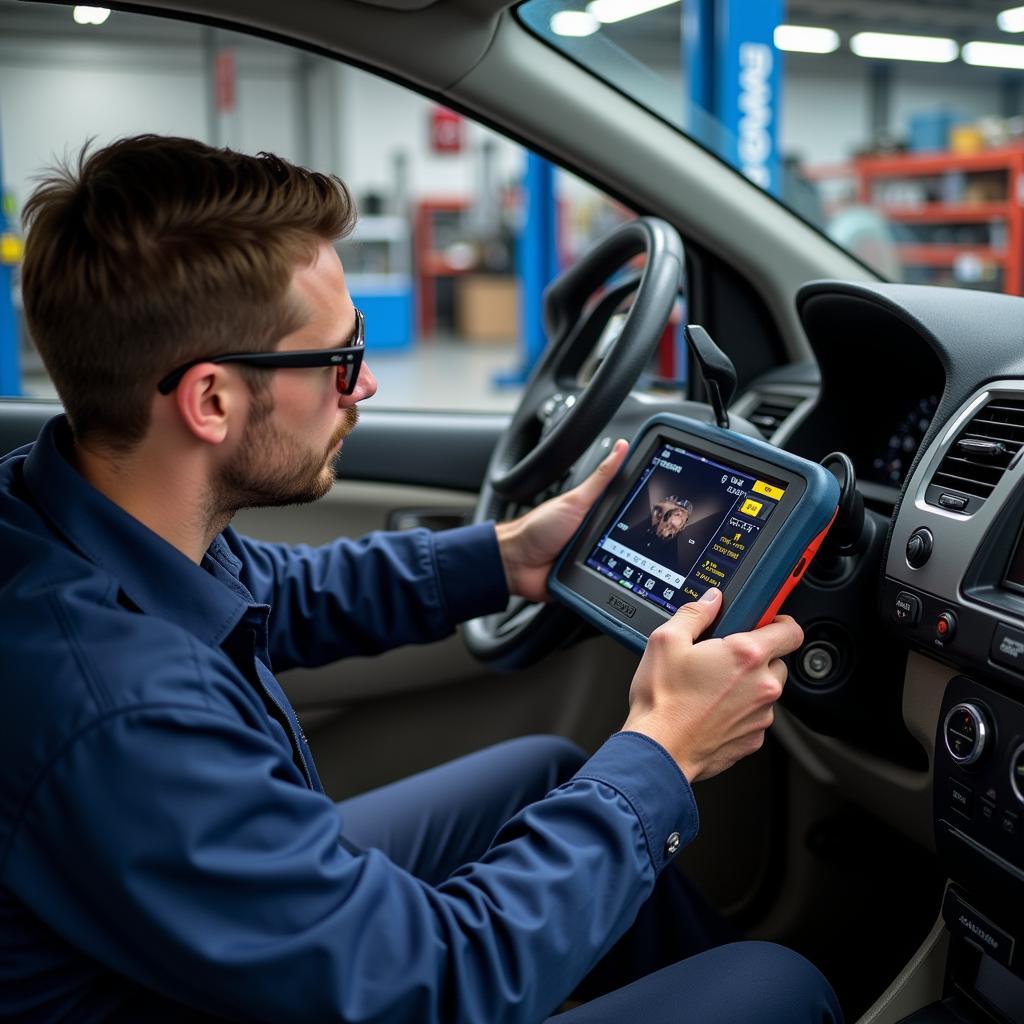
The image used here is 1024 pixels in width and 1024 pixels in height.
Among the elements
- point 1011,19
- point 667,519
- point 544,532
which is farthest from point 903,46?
point 667,519

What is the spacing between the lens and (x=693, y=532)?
110cm

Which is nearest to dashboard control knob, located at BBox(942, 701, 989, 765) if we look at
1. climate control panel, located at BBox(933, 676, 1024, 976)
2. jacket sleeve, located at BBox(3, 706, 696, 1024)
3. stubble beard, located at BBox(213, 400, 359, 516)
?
climate control panel, located at BBox(933, 676, 1024, 976)

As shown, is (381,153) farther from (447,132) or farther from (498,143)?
(498,143)

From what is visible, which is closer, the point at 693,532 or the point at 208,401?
the point at 208,401

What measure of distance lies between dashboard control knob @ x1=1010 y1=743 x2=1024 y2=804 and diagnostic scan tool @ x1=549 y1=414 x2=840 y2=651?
0.25m

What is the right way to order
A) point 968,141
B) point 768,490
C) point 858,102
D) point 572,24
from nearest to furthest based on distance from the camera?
point 768,490, point 572,24, point 968,141, point 858,102

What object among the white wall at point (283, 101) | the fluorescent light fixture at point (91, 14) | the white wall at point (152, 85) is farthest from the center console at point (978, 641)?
the white wall at point (152, 85)

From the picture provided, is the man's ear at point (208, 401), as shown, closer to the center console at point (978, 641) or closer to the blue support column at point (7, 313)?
the center console at point (978, 641)

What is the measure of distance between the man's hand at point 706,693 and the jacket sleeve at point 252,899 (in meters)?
0.14

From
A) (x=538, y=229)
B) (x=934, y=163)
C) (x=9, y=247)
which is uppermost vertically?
(x=934, y=163)

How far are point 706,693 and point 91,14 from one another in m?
1.26

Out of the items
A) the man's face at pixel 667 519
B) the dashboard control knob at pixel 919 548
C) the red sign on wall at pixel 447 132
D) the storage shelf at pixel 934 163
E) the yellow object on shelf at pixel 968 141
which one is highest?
the red sign on wall at pixel 447 132

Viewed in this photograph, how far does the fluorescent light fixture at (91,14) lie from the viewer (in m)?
1.42

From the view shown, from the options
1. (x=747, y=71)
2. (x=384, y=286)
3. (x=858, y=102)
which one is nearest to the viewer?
(x=747, y=71)
